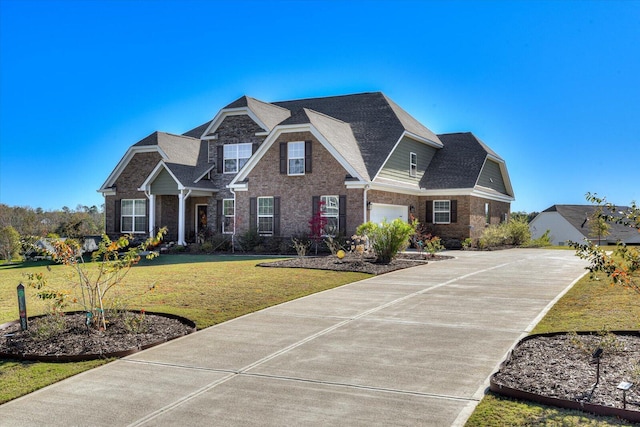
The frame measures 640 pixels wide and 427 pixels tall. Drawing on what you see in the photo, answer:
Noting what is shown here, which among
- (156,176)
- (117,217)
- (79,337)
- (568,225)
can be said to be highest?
(156,176)

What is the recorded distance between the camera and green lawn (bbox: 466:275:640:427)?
4.82 m

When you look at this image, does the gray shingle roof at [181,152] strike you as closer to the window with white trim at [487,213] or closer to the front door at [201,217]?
the front door at [201,217]

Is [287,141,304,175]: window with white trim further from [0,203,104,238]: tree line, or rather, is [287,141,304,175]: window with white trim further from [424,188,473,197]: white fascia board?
[0,203,104,238]: tree line

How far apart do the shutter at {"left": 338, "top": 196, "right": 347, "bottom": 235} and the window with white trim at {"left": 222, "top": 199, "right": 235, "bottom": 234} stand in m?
6.84

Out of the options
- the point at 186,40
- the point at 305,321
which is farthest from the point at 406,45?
the point at 305,321

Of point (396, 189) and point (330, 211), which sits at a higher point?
point (396, 189)

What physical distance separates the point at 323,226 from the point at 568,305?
48.0 ft

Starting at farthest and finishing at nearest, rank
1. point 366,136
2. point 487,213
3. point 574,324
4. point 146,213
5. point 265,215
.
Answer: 1. point 487,213
2. point 146,213
3. point 366,136
4. point 265,215
5. point 574,324

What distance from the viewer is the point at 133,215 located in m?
31.0

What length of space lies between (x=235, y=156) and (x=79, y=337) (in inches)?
876

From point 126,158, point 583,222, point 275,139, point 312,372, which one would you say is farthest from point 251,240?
point 583,222

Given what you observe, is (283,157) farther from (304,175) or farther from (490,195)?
(490,195)

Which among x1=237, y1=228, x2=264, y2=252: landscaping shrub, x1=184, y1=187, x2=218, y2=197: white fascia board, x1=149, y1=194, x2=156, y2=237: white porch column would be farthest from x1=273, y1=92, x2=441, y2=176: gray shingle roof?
x1=149, y1=194, x2=156, y2=237: white porch column

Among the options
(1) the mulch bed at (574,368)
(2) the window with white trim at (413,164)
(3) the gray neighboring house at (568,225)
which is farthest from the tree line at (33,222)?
(3) the gray neighboring house at (568,225)
